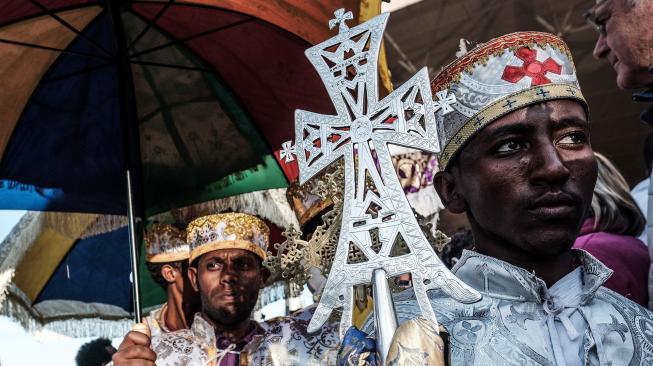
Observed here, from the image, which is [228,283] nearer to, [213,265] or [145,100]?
[213,265]

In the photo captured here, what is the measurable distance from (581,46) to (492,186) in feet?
24.1

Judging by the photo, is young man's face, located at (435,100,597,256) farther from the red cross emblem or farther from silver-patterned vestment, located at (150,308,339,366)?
silver-patterned vestment, located at (150,308,339,366)

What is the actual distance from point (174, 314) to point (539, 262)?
11.3 feet

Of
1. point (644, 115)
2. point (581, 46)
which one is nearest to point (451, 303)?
point (644, 115)

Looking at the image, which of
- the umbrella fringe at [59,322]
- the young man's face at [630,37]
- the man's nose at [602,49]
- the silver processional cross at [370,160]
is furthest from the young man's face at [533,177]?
the umbrella fringe at [59,322]

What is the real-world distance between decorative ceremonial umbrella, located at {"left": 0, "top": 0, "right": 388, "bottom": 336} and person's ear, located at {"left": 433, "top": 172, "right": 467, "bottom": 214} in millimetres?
1497

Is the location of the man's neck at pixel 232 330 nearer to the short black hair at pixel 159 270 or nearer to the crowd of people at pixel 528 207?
the short black hair at pixel 159 270

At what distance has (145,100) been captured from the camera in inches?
147

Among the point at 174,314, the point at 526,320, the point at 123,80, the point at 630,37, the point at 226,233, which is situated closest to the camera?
the point at 526,320

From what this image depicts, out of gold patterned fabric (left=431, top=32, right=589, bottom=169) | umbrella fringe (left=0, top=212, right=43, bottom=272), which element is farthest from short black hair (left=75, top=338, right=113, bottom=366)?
gold patterned fabric (left=431, top=32, right=589, bottom=169)

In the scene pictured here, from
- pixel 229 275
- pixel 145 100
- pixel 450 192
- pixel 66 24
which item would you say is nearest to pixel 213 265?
pixel 229 275

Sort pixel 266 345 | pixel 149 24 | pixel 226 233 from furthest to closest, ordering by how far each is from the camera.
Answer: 1. pixel 226 233
2. pixel 149 24
3. pixel 266 345

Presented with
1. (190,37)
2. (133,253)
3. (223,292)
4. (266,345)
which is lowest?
(266,345)

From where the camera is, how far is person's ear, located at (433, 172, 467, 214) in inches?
71.1
